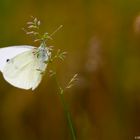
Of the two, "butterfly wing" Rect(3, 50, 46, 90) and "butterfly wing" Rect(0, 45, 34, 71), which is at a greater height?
"butterfly wing" Rect(0, 45, 34, 71)

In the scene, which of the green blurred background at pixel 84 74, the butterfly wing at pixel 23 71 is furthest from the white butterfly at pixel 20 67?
the green blurred background at pixel 84 74

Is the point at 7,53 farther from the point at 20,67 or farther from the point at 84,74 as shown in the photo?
the point at 84,74

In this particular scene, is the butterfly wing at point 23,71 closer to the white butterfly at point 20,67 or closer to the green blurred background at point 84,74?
the white butterfly at point 20,67

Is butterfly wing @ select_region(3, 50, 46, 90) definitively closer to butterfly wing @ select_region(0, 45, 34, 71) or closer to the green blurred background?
butterfly wing @ select_region(0, 45, 34, 71)

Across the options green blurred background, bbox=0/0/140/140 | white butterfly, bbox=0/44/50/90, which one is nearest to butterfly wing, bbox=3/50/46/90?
white butterfly, bbox=0/44/50/90

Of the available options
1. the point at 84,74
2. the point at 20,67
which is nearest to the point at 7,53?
the point at 20,67

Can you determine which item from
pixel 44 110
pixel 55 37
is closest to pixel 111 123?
pixel 44 110

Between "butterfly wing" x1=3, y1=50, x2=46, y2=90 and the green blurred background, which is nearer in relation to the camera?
"butterfly wing" x1=3, y1=50, x2=46, y2=90
